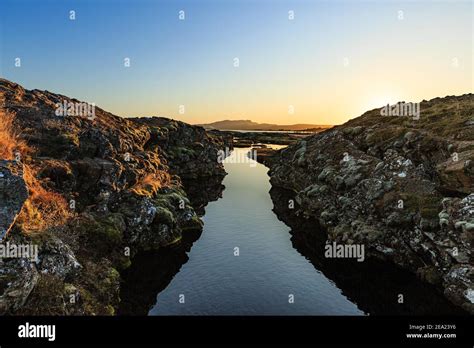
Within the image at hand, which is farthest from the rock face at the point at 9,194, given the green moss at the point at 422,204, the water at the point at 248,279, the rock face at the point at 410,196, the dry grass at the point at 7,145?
the green moss at the point at 422,204

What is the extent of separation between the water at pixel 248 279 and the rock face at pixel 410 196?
8.51 m

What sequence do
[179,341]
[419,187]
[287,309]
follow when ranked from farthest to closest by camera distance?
[419,187] < [287,309] < [179,341]

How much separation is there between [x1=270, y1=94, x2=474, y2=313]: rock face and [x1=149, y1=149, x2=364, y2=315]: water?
851 cm

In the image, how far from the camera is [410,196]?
1661 inches

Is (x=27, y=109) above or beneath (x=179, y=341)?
above

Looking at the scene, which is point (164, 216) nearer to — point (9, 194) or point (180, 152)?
point (9, 194)

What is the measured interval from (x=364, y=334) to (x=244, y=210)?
48508 mm

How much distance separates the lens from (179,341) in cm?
1480

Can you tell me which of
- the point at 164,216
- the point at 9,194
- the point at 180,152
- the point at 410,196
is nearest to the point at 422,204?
the point at 410,196

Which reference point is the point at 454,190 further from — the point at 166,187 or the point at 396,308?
the point at 166,187

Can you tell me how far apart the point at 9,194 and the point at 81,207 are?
15069 millimetres

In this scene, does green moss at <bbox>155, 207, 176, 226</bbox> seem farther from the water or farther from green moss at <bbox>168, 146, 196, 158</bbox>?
green moss at <bbox>168, 146, 196, 158</bbox>

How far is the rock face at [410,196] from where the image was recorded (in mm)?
33094

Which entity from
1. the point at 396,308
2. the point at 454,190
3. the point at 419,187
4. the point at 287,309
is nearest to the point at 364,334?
the point at 287,309
